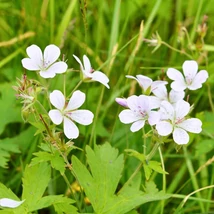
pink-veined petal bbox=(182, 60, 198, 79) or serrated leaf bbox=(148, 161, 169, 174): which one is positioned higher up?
pink-veined petal bbox=(182, 60, 198, 79)

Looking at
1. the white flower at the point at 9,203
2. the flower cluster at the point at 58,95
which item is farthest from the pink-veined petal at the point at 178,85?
the white flower at the point at 9,203

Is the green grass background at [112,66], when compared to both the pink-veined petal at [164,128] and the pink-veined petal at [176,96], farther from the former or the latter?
the pink-veined petal at [164,128]

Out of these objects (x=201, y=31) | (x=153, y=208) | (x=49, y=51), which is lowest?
A: (x=153, y=208)

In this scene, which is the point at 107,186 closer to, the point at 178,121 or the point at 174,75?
the point at 178,121

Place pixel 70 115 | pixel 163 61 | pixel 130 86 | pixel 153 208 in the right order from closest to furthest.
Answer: pixel 70 115 → pixel 153 208 → pixel 130 86 → pixel 163 61

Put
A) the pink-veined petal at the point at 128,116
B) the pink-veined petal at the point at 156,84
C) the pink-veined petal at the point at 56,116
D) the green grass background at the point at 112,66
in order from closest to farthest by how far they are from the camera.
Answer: the pink-veined petal at the point at 56,116 → the pink-veined petal at the point at 128,116 → the pink-veined petal at the point at 156,84 → the green grass background at the point at 112,66

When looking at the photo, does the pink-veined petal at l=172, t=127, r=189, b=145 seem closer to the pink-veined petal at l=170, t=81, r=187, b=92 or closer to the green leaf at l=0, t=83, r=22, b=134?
the pink-veined petal at l=170, t=81, r=187, b=92

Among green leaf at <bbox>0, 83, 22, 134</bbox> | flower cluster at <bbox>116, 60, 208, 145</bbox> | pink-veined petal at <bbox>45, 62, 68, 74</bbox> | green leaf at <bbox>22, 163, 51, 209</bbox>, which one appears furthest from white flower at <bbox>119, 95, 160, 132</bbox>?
green leaf at <bbox>0, 83, 22, 134</bbox>

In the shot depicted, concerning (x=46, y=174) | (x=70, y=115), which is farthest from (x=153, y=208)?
(x=70, y=115)

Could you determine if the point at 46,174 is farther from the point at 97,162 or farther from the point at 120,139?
the point at 120,139
